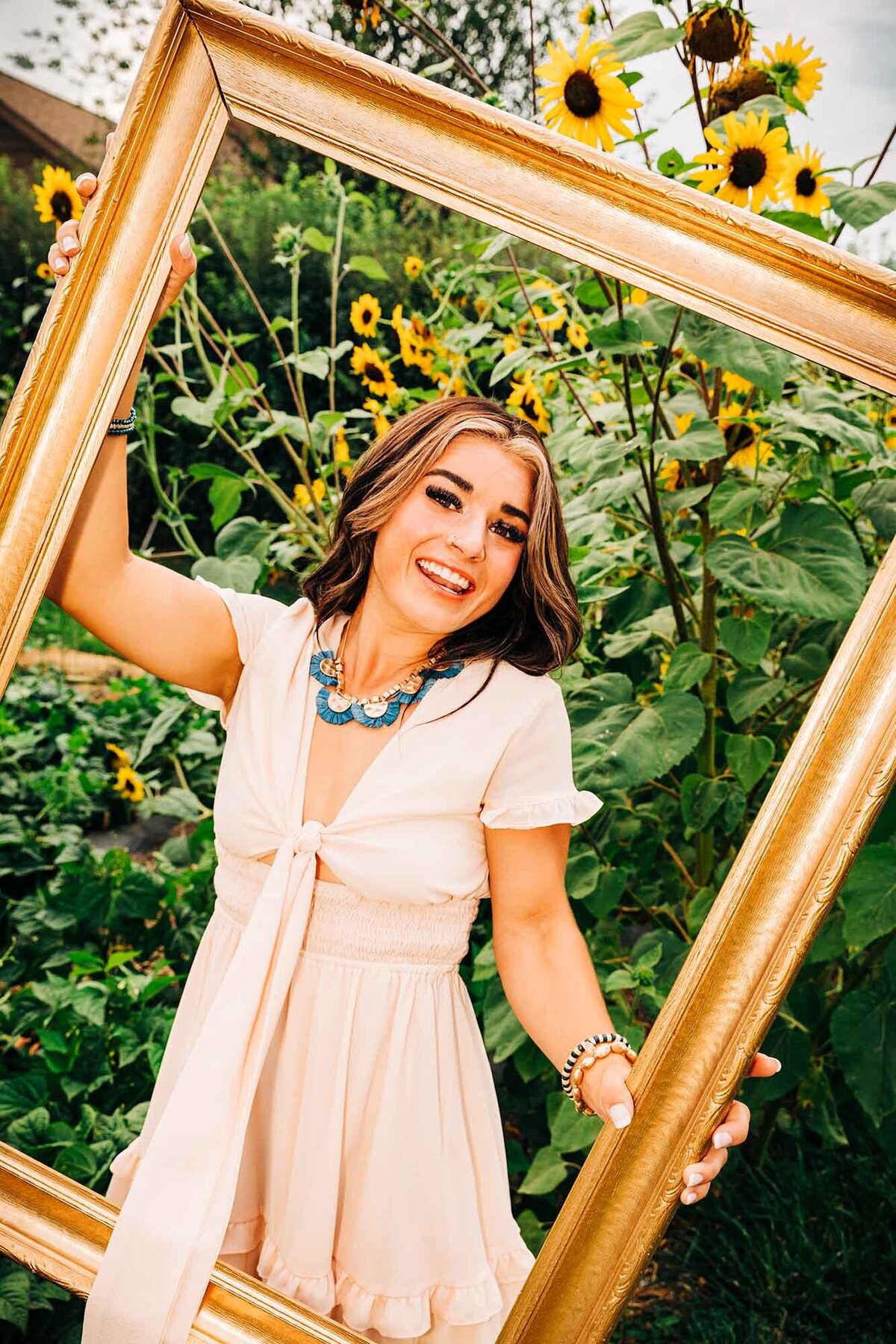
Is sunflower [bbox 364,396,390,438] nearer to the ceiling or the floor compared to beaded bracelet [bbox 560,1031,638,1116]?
nearer to the ceiling

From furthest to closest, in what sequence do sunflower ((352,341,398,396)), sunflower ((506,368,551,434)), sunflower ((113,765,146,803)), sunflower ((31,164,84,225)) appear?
sunflower ((113,765,146,803))
sunflower ((352,341,398,396))
sunflower ((506,368,551,434))
sunflower ((31,164,84,225))

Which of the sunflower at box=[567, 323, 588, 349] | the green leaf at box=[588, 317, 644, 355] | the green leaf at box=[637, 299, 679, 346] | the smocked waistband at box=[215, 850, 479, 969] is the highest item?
the sunflower at box=[567, 323, 588, 349]

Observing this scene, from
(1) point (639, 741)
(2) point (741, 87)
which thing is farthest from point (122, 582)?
(2) point (741, 87)

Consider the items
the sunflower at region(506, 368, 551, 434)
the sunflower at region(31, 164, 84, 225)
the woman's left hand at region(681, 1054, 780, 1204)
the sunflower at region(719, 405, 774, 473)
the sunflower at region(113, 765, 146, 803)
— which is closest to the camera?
the woman's left hand at region(681, 1054, 780, 1204)

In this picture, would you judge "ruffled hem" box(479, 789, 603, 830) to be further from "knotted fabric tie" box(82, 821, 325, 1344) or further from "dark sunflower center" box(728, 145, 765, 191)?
"dark sunflower center" box(728, 145, 765, 191)

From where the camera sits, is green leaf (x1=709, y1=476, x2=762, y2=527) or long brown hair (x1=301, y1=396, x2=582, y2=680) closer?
long brown hair (x1=301, y1=396, x2=582, y2=680)

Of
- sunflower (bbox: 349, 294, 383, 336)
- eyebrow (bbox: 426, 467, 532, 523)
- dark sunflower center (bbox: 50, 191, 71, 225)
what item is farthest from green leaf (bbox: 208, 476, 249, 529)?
eyebrow (bbox: 426, 467, 532, 523)

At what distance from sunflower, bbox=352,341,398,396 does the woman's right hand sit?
57 centimetres

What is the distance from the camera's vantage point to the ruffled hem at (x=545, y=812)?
1.16 meters

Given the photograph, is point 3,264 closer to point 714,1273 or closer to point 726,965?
point 726,965

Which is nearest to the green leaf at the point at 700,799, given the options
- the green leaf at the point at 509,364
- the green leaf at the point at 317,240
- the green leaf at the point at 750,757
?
the green leaf at the point at 750,757

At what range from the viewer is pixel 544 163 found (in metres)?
1.03

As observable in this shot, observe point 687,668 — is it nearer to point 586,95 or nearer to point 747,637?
point 747,637

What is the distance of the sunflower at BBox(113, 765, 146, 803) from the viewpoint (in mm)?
2186
